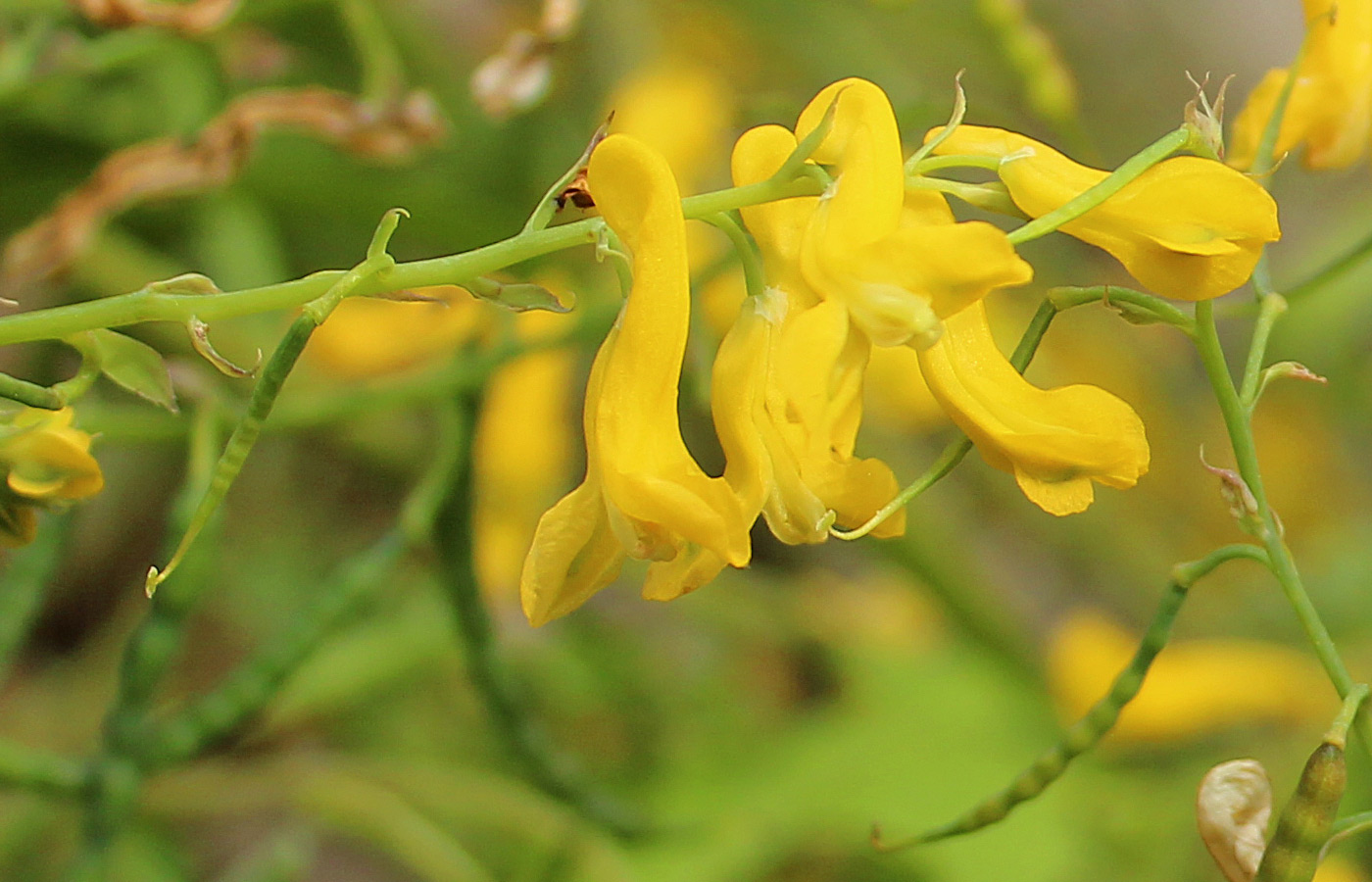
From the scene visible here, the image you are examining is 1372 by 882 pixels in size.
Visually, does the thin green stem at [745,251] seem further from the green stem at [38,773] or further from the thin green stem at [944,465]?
the green stem at [38,773]

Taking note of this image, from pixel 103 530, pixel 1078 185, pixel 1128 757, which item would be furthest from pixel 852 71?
pixel 1078 185

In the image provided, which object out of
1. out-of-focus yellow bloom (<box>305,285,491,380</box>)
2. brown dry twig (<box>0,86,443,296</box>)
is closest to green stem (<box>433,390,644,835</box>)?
brown dry twig (<box>0,86,443,296</box>)

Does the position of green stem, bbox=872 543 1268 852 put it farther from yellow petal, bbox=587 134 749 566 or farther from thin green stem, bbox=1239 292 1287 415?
yellow petal, bbox=587 134 749 566

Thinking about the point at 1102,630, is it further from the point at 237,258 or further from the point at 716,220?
the point at 716,220

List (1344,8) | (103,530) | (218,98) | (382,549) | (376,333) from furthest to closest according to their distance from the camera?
(103,530)
(376,333)
(218,98)
(382,549)
(1344,8)

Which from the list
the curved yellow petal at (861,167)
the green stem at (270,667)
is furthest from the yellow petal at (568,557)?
the green stem at (270,667)

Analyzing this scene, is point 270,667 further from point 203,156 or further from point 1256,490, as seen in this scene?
point 1256,490
